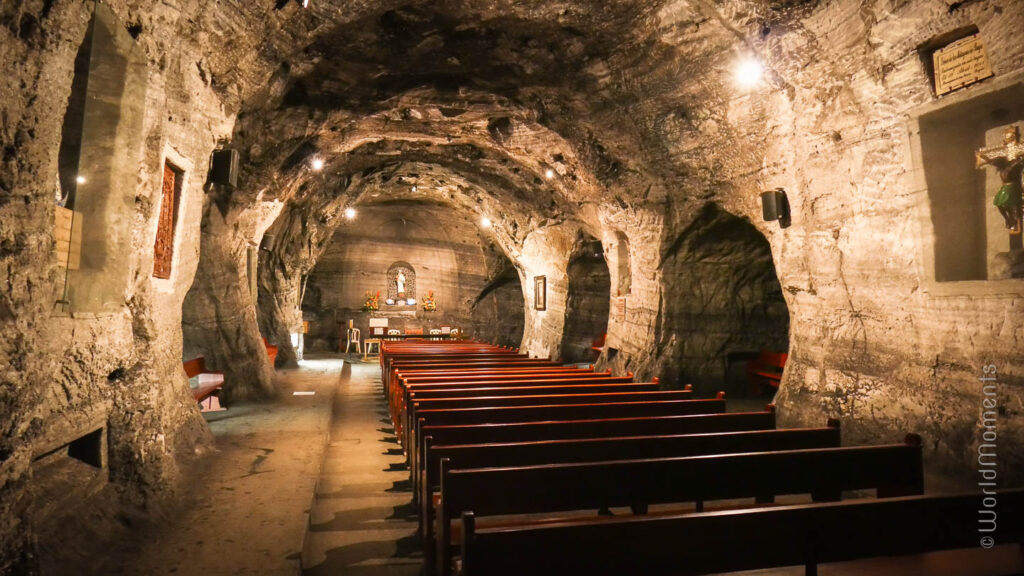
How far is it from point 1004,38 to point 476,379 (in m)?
5.72

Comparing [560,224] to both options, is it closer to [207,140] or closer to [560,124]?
[560,124]

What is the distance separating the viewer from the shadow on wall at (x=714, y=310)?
929 cm

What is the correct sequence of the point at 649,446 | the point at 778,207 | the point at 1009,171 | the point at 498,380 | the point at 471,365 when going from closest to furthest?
1. the point at 649,446
2. the point at 1009,171
3. the point at 778,207
4. the point at 498,380
5. the point at 471,365

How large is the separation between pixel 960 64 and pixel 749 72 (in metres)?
2.29

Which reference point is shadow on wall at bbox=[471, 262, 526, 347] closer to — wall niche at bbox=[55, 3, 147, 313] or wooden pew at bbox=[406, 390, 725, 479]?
wooden pew at bbox=[406, 390, 725, 479]

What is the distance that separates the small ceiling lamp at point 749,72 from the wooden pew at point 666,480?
14.8 feet

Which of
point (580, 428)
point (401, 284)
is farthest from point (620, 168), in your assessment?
point (401, 284)

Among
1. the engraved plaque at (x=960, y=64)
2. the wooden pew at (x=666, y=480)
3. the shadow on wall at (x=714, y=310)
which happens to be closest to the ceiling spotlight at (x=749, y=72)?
the engraved plaque at (x=960, y=64)

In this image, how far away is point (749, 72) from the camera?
21.1 feet

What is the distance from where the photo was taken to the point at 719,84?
704 cm

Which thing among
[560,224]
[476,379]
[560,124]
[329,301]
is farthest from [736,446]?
[329,301]

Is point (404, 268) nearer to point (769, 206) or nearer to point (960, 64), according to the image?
point (769, 206)

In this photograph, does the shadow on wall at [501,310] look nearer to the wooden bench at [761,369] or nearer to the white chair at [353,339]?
the white chair at [353,339]

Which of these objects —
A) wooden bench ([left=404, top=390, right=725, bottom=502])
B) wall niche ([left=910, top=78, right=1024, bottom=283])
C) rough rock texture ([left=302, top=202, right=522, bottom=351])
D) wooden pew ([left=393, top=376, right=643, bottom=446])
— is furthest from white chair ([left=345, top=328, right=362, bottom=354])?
wall niche ([left=910, top=78, right=1024, bottom=283])
